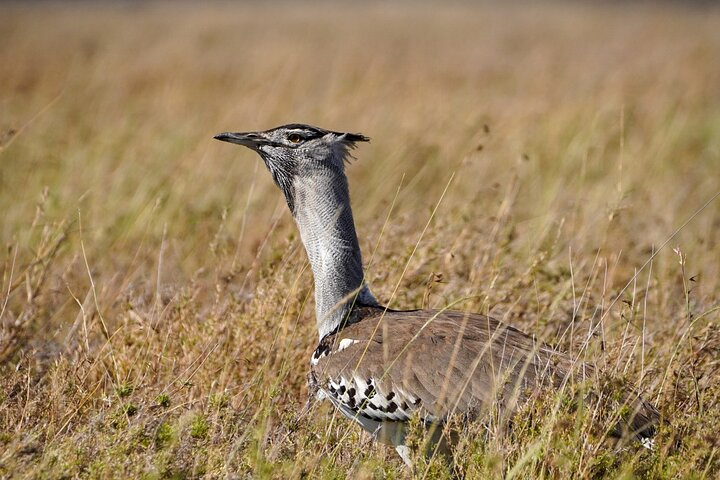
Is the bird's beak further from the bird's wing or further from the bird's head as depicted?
the bird's wing

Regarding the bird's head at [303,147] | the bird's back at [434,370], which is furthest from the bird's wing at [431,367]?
the bird's head at [303,147]

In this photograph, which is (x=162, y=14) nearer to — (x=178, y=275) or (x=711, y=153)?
(x=711, y=153)

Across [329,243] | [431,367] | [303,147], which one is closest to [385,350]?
[431,367]

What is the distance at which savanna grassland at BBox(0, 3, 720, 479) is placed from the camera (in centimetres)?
281

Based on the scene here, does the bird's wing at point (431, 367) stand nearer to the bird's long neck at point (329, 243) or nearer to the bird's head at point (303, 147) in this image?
the bird's long neck at point (329, 243)

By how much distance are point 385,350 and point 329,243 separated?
0.57m

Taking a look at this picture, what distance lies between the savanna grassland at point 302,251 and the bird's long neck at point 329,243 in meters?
0.13

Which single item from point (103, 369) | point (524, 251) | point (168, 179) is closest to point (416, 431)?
point (103, 369)

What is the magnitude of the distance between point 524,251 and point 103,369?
2217 millimetres

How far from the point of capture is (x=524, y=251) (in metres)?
4.69

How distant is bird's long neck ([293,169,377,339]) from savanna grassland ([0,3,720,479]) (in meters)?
0.13

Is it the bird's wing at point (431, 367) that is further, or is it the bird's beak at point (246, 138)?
the bird's beak at point (246, 138)

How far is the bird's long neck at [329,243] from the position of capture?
338 cm

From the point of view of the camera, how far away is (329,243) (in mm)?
3416
